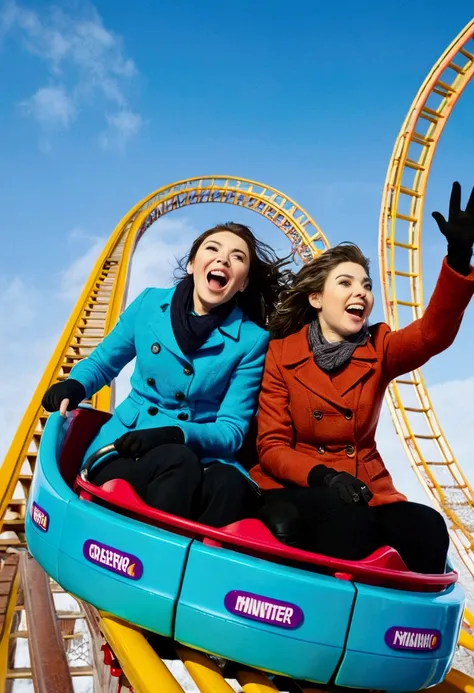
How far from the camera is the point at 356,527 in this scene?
1241mm

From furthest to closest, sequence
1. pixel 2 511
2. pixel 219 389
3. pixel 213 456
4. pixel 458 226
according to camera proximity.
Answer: pixel 2 511 → pixel 219 389 → pixel 213 456 → pixel 458 226

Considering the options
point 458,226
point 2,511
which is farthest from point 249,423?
point 2,511

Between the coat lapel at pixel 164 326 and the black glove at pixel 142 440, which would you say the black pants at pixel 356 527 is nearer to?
the black glove at pixel 142 440

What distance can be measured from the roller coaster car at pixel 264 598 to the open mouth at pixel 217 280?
2.19 ft

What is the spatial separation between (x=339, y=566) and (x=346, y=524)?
0.17 metres

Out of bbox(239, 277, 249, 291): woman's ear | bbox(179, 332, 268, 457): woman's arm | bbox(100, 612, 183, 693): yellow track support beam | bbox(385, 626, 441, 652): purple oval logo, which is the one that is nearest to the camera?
bbox(100, 612, 183, 693): yellow track support beam

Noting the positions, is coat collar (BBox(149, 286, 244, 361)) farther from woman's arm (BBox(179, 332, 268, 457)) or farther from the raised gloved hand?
the raised gloved hand

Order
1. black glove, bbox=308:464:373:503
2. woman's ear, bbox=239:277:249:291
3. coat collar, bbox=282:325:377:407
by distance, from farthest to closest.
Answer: woman's ear, bbox=239:277:249:291 < coat collar, bbox=282:325:377:407 < black glove, bbox=308:464:373:503

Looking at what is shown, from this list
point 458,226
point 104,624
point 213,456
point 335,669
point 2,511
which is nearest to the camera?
point 335,669

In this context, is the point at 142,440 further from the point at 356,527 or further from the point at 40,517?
the point at 356,527

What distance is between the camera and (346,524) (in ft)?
4.05

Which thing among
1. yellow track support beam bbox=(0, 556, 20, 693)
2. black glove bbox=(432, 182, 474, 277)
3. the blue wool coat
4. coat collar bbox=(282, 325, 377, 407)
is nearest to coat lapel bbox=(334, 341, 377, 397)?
coat collar bbox=(282, 325, 377, 407)

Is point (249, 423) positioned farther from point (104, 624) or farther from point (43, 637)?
point (43, 637)

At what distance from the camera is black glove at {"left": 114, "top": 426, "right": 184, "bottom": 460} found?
1.35 metres
